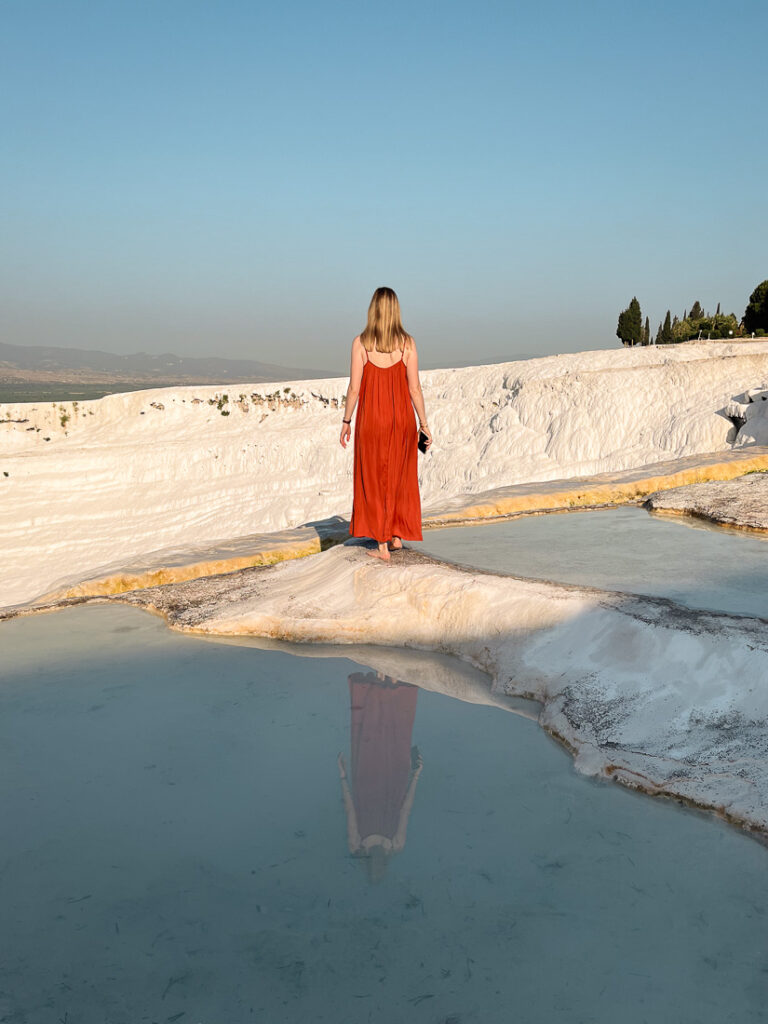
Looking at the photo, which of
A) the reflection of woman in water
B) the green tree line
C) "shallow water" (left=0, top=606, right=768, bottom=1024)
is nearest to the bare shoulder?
the reflection of woman in water

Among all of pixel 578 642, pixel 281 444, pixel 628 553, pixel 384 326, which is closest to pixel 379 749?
pixel 578 642

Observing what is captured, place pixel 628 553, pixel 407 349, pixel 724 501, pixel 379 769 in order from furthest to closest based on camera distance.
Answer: pixel 724 501 < pixel 628 553 < pixel 407 349 < pixel 379 769

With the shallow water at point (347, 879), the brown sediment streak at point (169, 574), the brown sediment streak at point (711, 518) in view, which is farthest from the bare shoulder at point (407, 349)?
the brown sediment streak at point (711, 518)

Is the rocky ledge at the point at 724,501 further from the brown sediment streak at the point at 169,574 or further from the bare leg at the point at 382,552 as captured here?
the brown sediment streak at the point at 169,574

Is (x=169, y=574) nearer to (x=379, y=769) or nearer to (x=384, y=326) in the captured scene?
(x=384, y=326)

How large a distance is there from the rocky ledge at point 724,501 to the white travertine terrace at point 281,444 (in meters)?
11.3

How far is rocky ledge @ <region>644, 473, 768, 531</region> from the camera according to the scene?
5.46m

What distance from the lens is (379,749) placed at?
8.25 ft

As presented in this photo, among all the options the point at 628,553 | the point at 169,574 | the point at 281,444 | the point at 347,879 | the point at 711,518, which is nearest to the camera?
the point at 347,879

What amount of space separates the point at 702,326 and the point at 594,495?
1635 inches

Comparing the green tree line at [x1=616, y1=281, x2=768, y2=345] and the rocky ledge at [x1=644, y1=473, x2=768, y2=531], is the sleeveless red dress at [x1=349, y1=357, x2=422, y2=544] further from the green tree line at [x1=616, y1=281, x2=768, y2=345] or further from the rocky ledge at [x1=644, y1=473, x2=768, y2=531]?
the green tree line at [x1=616, y1=281, x2=768, y2=345]

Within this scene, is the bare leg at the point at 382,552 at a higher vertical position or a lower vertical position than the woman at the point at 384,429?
lower

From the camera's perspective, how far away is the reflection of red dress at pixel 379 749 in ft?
7.02

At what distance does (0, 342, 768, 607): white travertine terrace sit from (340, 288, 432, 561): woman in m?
14.0
